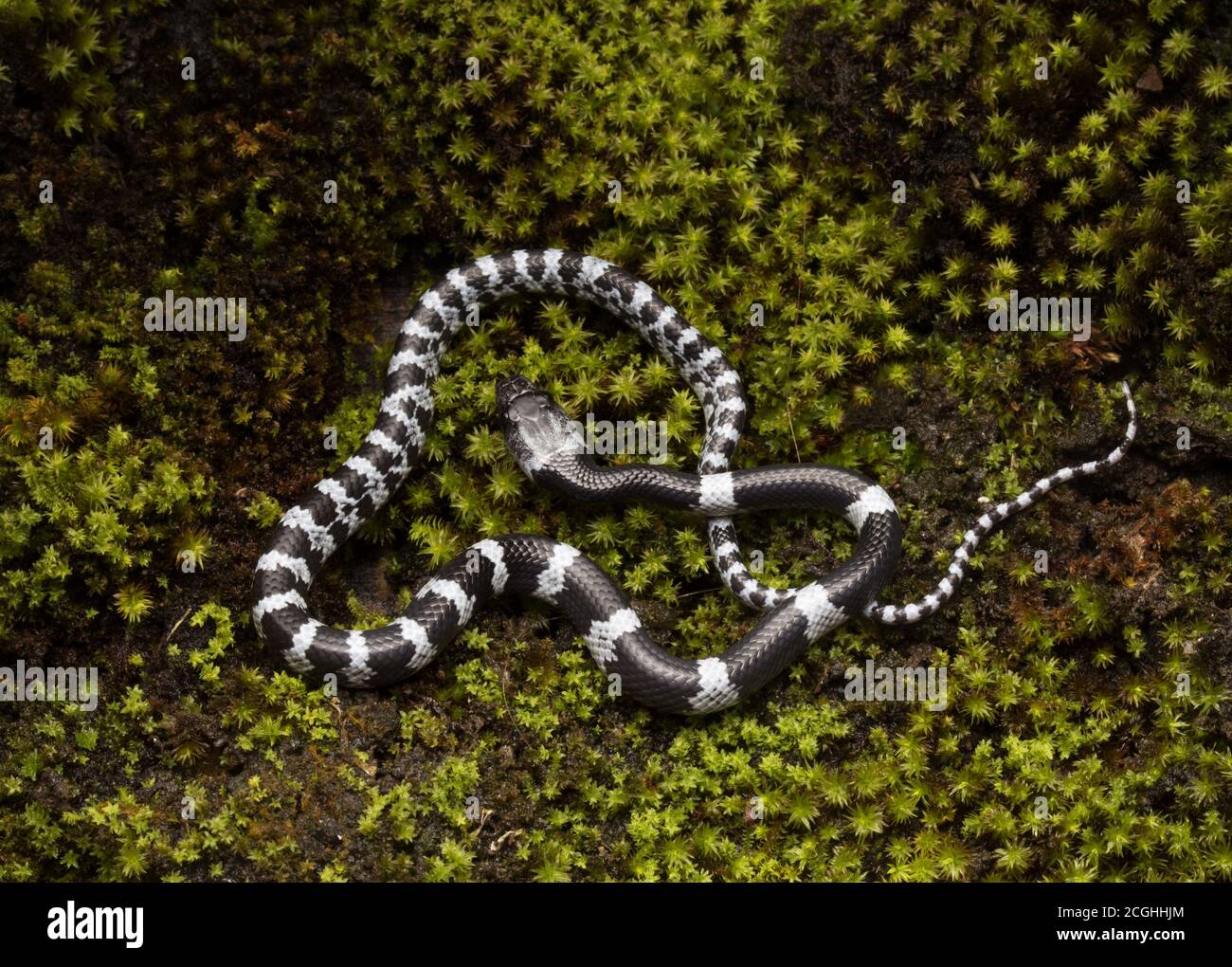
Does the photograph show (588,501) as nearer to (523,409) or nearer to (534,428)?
(534,428)

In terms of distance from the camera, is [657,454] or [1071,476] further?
[657,454]

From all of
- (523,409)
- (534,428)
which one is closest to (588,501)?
(534,428)

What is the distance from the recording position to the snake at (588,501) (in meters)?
5.98

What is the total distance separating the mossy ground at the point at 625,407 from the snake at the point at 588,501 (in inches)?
7.1

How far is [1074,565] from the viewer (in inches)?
246

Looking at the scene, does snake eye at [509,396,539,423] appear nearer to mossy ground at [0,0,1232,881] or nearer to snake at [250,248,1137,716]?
snake at [250,248,1137,716]

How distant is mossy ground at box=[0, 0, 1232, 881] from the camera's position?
5.80 meters

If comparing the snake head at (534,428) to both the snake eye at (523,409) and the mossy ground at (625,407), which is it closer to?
the snake eye at (523,409)

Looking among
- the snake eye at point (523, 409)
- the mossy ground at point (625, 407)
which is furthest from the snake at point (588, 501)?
the mossy ground at point (625, 407)
